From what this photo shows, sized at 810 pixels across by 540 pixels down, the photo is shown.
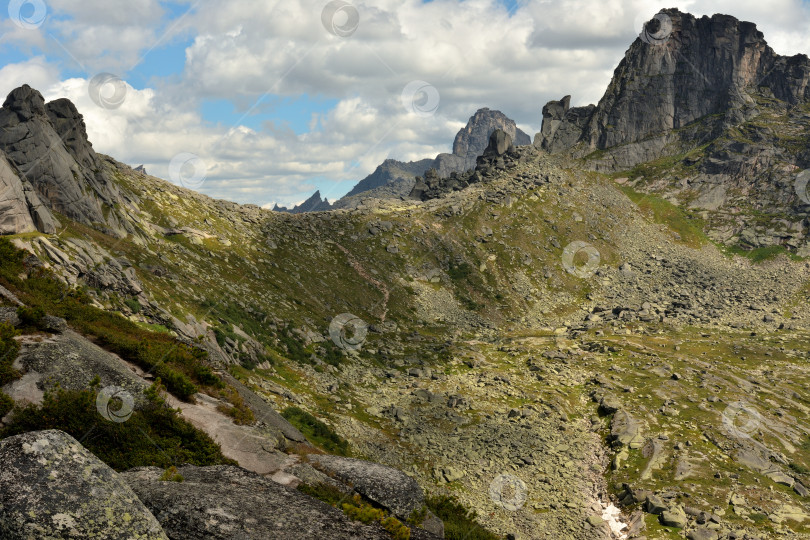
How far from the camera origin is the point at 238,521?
1244cm

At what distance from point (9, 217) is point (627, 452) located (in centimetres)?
5430

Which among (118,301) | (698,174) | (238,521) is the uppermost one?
(698,174)

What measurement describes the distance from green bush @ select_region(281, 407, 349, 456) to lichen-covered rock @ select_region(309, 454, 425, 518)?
1556cm

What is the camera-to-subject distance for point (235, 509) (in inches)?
509

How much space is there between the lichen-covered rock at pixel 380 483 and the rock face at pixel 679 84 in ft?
521

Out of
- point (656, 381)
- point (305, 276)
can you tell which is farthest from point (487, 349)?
point (305, 276)

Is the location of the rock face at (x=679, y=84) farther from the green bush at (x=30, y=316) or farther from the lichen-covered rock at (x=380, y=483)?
the green bush at (x=30, y=316)

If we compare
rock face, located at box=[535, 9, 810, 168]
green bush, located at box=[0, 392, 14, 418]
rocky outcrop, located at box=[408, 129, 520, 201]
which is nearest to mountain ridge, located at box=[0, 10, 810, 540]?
green bush, located at box=[0, 392, 14, 418]

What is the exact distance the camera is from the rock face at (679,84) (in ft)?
518

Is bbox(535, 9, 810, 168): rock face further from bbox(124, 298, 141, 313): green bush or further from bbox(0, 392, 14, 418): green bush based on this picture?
bbox(0, 392, 14, 418): green bush

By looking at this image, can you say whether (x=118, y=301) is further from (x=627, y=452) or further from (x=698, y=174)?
(x=698, y=174)

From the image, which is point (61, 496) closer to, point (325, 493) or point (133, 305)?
point (325, 493)

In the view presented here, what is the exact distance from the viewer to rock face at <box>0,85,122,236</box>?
152 feet

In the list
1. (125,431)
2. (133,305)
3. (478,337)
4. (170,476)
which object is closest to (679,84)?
(478,337)
